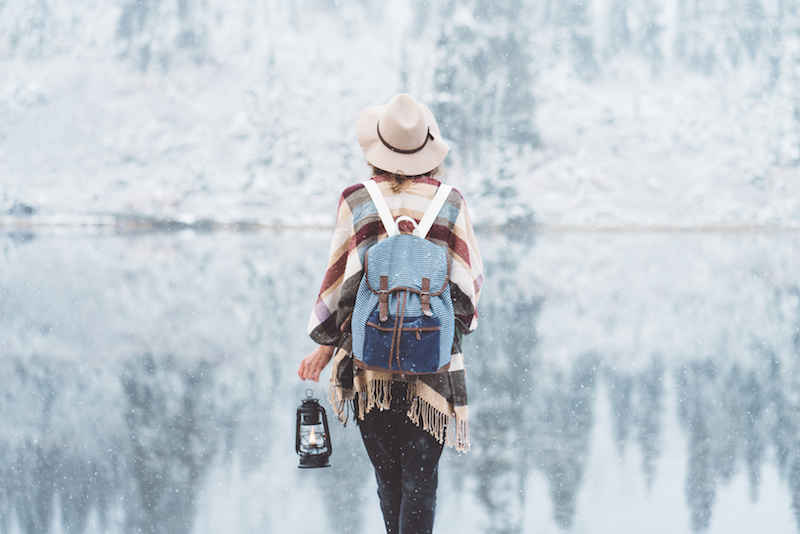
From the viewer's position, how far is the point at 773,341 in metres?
5.94

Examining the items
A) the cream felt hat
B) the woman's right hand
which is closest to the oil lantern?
the woman's right hand

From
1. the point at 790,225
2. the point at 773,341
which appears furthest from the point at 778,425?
the point at 790,225

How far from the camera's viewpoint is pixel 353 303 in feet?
4.92

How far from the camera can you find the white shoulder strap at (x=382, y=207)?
1.44m

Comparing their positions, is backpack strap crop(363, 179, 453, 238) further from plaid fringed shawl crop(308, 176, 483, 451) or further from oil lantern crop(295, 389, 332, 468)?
oil lantern crop(295, 389, 332, 468)

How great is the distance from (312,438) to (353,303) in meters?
0.49

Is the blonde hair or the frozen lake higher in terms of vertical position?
the blonde hair

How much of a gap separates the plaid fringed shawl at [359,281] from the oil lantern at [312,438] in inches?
10.1

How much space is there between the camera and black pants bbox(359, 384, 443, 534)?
153cm

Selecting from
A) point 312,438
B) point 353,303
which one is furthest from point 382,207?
point 312,438

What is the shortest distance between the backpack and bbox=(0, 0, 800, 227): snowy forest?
39951 mm

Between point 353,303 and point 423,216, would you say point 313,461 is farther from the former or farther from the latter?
point 423,216

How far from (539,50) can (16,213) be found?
3901cm

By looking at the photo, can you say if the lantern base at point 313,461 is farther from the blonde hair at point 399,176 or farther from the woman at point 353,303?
the blonde hair at point 399,176
